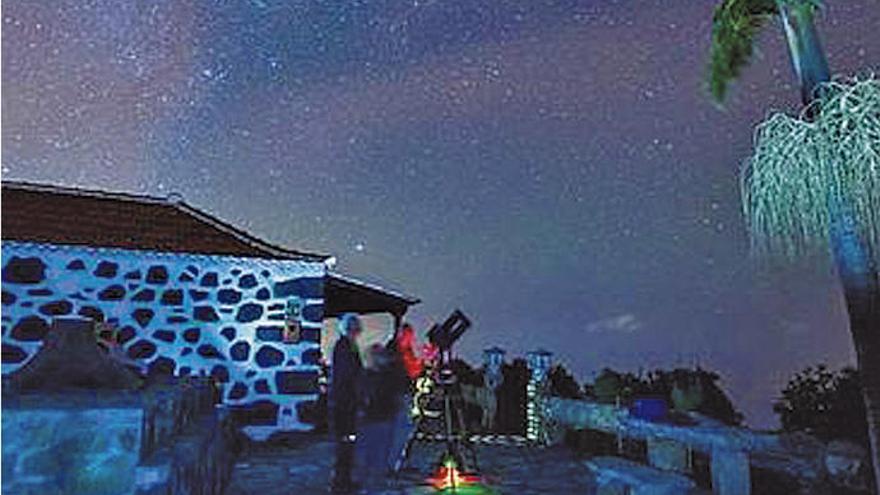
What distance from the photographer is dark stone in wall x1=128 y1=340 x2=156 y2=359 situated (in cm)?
1152

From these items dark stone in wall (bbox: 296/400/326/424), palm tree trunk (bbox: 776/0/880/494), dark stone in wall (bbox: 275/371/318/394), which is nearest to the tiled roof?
dark stone in wall (bbox: 275/371/318/394)

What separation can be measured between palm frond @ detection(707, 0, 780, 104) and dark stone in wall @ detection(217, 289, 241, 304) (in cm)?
729

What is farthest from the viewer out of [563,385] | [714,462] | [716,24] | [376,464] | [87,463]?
[563,385]

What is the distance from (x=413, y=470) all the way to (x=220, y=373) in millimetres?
4072

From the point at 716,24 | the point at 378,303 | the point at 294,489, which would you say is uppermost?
the point at 716,24

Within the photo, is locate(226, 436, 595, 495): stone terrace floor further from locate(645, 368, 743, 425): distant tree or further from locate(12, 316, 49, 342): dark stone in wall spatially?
locate(12, 316, 49, 342): dark stone in wall

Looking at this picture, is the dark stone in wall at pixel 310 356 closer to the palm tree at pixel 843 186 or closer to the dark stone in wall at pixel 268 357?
the dark stone in wall at pixel 268 357

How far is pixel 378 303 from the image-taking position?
1515 cm

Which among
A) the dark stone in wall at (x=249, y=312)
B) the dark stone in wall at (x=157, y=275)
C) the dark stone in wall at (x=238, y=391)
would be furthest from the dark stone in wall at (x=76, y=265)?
the dark stone in wall at (x=238, y=391)

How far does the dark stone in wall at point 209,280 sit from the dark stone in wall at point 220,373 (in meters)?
1.20

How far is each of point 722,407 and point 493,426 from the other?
4956mm

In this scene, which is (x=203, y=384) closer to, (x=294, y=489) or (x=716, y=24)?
(x=294, y=489)

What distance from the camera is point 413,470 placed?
9195 millimetres

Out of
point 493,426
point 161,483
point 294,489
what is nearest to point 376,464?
point 294,489
